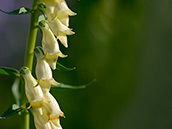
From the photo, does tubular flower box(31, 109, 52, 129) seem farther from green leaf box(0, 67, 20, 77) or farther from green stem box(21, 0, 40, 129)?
green leaf box(0, 67, 20, 77)

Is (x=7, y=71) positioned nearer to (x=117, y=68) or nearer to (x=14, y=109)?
(x=14, y=109)

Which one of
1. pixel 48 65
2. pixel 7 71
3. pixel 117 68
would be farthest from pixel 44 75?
pixel 117 68

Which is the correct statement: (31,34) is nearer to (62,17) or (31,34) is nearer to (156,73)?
(62,17)

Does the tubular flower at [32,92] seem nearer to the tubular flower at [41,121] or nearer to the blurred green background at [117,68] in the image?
the tubular flower at [41,121]

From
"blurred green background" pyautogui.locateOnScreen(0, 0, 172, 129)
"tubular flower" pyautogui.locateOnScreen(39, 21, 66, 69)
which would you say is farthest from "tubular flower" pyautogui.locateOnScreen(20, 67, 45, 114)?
"blurred green background" pyautogui.locateOnScreen(0, 0, 172, 129)

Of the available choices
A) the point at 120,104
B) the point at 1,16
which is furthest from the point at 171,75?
the point at 1,16

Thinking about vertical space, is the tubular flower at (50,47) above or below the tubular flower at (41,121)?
above

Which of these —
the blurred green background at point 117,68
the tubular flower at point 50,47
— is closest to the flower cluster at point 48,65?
→ the tubular flower at point 50,47

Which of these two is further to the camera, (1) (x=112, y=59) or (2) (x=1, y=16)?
(2) (x=1, y=16)

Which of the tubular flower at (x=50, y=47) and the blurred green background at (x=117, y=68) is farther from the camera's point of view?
the blurred green background at (x=117, y=68)
